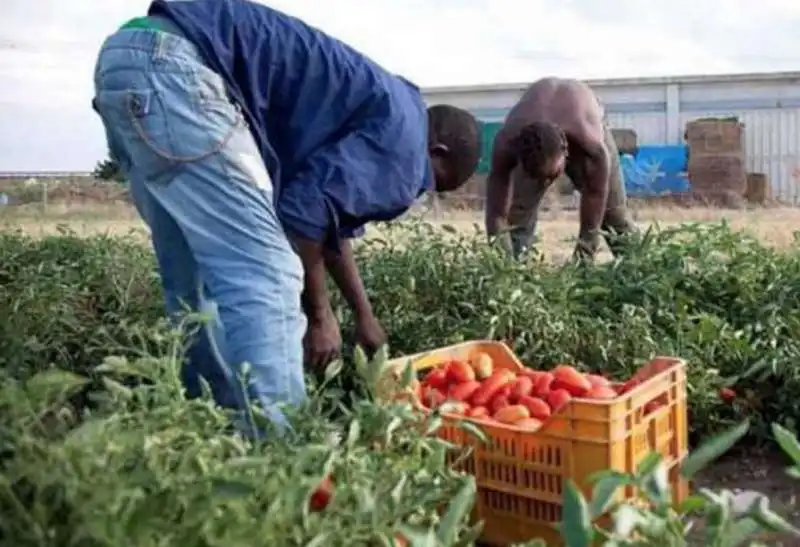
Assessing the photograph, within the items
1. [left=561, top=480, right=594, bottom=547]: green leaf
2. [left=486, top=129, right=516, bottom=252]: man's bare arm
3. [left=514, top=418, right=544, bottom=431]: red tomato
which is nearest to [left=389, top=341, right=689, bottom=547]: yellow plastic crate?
[left=514, top=418, right=544, bottom=431]: red tomato

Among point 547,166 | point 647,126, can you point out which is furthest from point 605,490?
point 647,126

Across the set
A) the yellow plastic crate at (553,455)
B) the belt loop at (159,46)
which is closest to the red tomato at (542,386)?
the yellow plastic crate at (553,455)

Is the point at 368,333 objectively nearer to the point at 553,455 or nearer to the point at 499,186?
the point at 553,455

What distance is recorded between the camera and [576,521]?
115 cm

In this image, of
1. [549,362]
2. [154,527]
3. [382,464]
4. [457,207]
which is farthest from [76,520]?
[457,207]

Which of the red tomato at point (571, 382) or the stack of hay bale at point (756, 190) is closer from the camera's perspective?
the red tomato at point (571, 382)

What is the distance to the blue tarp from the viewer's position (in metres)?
21.0

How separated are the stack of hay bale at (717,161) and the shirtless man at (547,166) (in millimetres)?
14233

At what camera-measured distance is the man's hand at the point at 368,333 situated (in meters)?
2.94

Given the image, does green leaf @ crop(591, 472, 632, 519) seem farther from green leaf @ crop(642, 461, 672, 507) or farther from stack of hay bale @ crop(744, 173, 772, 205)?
stack of hay bale @ crop(744, 173, 772, 205)

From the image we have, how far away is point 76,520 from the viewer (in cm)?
114

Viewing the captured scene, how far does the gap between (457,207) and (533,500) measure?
1508 centimetres

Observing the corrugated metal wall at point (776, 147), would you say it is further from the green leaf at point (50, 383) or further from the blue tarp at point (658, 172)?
the green leaf at point (50, 383)

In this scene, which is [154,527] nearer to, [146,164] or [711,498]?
[711,498]
